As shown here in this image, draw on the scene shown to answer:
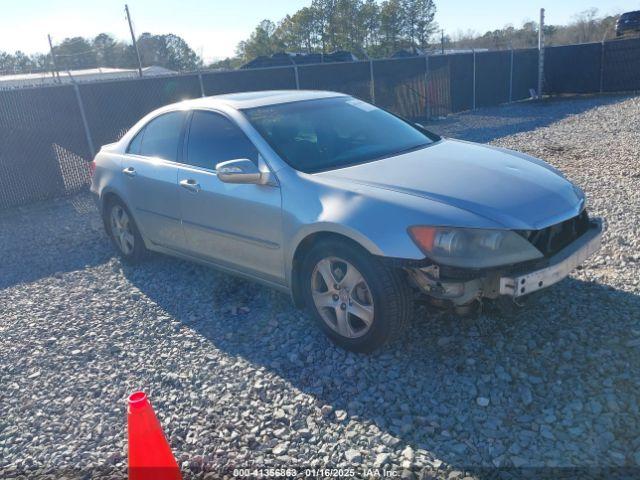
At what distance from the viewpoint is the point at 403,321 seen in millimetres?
3432

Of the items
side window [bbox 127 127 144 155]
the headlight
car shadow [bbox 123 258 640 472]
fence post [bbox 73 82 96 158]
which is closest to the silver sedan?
the headlight

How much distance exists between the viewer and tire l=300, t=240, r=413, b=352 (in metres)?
3.36

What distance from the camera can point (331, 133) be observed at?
4488 mm

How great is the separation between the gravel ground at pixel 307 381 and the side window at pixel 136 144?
1283 mm

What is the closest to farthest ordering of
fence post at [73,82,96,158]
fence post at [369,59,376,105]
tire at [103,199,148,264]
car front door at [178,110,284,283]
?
car front door at [178,110,284,283]
tire at [103,199,148,264]
fence post at [73,82,96,158]
fence post at [369,59,376,105]

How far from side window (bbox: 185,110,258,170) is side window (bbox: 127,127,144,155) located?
971 millimetres

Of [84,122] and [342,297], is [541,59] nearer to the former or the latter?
[84,122]

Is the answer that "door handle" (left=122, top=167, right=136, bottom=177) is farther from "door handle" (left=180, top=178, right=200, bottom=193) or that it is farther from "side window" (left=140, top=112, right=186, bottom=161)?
"door handle" (left=180, top=178, right=200, bottom=193)

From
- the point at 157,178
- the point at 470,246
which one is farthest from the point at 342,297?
the point at 157,178

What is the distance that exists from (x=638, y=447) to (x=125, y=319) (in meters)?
3.74

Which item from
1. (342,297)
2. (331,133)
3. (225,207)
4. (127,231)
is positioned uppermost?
(331,133)

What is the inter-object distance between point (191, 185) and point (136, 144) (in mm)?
1370

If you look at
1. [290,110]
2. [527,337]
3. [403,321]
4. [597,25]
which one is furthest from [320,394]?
[597,25]

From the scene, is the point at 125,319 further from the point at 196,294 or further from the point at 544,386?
the point at 544,386
